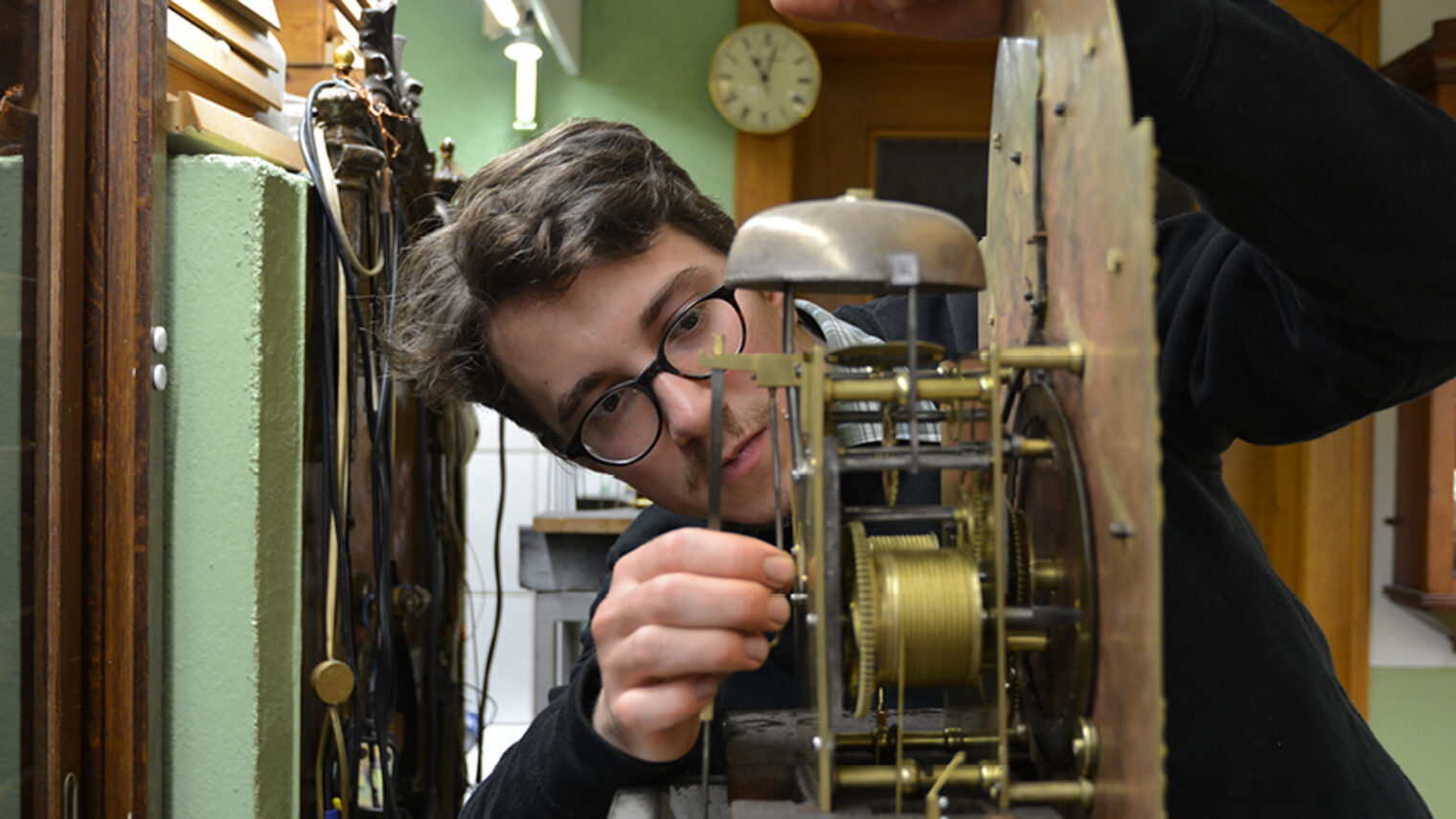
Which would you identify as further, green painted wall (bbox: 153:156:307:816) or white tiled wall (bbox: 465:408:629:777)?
white tiled wall (bbox: 465:408:629:777)

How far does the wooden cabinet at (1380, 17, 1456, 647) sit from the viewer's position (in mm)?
2611

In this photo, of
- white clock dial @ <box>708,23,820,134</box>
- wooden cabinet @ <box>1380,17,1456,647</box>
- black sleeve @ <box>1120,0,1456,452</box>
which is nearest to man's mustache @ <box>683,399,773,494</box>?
black sleeve @ <box>1120,0,1456,452</box>

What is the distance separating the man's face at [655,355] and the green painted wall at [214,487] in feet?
1.17

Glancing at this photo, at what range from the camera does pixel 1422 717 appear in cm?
308

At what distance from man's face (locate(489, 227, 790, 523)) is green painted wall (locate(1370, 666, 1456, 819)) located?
114 inches

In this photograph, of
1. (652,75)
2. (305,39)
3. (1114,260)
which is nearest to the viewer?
(1114,260)

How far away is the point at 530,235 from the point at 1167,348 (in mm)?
632

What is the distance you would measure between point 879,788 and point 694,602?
0.52 feet

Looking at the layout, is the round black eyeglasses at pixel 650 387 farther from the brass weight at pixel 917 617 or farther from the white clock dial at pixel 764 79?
the white clock dial at pixel 764 79

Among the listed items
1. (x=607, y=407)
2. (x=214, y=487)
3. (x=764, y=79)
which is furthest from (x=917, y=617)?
(x=764, y=79)

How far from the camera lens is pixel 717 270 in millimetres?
1095

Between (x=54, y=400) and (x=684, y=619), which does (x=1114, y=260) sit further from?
(x=54, y=400)

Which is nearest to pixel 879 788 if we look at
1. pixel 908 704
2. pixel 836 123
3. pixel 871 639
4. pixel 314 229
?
pixel 871 639

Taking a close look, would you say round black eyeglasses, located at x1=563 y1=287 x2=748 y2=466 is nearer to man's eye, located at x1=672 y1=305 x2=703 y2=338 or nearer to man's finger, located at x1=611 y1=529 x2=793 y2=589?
man's eye, located at x1=672 y1=305 x2=703 y2=338
